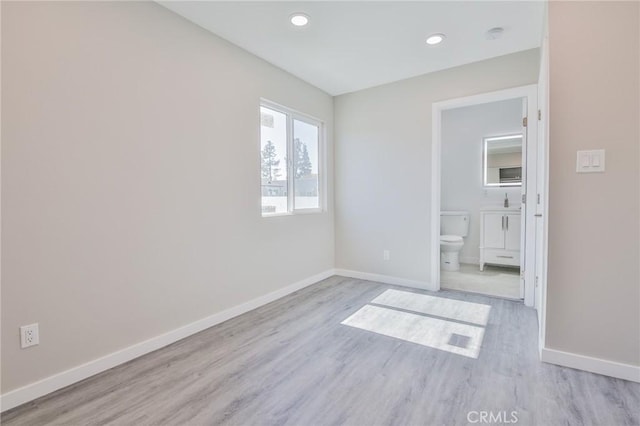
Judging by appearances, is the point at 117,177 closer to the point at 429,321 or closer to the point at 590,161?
the point at 429,321

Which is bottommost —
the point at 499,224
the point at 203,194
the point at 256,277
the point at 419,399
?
the point at 419,399

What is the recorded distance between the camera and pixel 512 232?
4270 mm

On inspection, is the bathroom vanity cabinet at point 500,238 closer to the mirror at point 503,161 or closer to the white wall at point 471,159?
the white wall at point 471,159

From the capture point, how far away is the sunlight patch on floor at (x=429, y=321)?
7.56ft

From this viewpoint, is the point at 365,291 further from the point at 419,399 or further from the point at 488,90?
the point at 488,90

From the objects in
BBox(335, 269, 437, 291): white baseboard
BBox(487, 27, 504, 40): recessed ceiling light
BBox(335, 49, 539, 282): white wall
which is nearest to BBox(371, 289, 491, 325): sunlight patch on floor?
BBox(335, 269, 437, 291): white baseboard

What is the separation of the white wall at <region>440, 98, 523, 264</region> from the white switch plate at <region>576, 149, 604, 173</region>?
10.2ft

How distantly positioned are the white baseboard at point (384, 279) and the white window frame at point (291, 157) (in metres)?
0.94

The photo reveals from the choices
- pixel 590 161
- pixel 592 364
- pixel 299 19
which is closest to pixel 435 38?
pixel 299 19

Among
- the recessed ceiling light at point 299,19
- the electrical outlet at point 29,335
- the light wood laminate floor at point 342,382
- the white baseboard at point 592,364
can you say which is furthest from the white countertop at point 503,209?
the electrical outlet at point 29,335

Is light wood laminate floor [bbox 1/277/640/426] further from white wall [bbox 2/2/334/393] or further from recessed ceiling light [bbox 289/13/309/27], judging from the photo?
recessed ceiling light [bbox 289/13/309/27]

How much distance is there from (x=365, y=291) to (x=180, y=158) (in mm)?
2399

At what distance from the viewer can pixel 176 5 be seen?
224 centimetres

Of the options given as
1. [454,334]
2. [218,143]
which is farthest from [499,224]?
[218,143]
